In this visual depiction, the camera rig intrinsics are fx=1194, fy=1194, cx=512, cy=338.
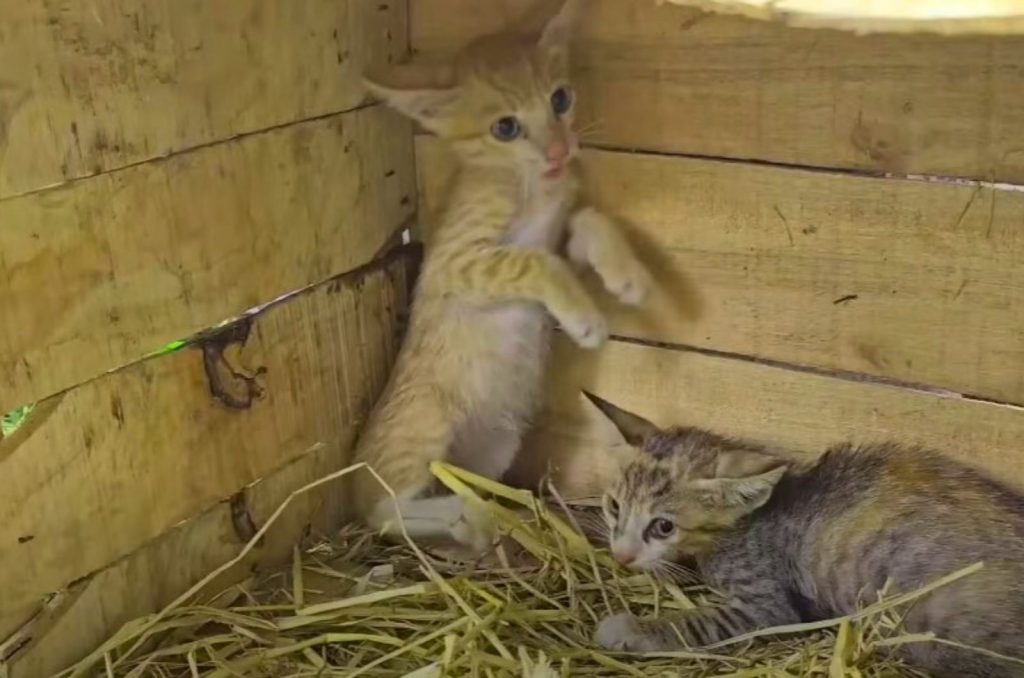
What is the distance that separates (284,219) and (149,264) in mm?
279

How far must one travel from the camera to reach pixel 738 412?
2.04m

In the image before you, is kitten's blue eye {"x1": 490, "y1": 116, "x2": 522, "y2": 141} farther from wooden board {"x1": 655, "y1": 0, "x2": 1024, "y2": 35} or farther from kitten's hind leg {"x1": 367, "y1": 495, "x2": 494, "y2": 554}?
wooden board {"x1": 655, "y1": 0, "x2": 1024, "y2": 35}

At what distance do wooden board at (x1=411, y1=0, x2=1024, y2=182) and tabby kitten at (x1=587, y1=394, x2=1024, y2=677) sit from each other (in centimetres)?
47

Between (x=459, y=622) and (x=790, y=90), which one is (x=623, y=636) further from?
(x=790, y=90)

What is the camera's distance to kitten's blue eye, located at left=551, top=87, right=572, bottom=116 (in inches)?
77.3

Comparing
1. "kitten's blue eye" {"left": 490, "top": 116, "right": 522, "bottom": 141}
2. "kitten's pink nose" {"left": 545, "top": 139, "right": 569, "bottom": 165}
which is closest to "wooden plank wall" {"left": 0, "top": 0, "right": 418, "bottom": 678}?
"kitten's blue eye" {"left": 490, "top": 116, "right": 522, "bottom": 141}

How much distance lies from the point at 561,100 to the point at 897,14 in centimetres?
98

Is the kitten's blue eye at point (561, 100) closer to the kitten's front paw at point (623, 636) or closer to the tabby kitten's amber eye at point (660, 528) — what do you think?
the tabby kitten's amber eye at point (660, 528)

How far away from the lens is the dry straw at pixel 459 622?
171cm

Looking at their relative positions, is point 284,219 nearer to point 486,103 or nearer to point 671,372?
point 486,103

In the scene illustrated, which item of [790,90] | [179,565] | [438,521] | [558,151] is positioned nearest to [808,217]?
[790,90]

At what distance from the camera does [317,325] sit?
2.08 meters

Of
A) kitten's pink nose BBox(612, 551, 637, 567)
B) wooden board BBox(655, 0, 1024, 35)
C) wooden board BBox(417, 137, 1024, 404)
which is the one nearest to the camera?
wooden board BBox(655, 0, 1024, 35)

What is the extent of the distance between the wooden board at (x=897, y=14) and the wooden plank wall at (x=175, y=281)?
0.88 m
